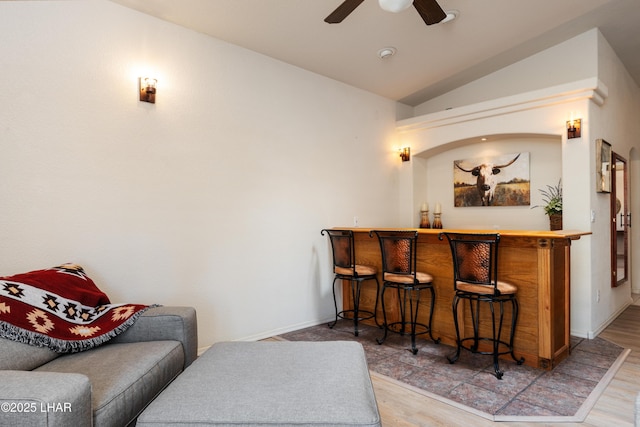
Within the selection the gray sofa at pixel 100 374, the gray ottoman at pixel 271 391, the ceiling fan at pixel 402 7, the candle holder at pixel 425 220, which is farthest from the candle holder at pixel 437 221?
the gray sofa at pixel 100 374

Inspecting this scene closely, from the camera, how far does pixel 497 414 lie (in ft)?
7.58

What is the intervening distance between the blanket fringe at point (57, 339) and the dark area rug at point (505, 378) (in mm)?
1909

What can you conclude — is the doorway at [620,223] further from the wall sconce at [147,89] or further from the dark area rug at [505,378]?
the wall sconce at [147,89]

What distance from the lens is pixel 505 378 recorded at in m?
2.82

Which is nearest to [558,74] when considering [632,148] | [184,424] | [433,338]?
[632,148]

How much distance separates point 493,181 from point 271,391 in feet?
14.6

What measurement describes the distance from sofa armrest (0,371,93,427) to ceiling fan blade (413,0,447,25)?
2751mm

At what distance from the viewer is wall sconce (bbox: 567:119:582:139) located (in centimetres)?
387

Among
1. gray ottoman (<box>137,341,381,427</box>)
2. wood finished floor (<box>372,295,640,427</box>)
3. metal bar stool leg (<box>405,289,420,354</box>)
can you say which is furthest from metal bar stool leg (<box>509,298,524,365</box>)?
gray ottoman (<box>137,341,381,427</box>)

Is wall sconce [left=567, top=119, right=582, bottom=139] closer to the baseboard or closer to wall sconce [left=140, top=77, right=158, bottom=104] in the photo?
the baseboard

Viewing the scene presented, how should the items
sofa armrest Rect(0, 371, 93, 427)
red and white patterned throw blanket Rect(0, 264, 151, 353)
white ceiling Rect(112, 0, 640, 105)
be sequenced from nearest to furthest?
sofa armrest Rect(0, 371, 93, 427) → red and white patterned throw blanket Rect(0, 264, 151, 353) → white ceiling Rect(112, 0, 640, 105)

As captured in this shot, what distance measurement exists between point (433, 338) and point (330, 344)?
6.43 ft

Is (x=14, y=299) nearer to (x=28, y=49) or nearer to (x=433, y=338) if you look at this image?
(x=28, y=49)

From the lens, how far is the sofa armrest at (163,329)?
219 cm
